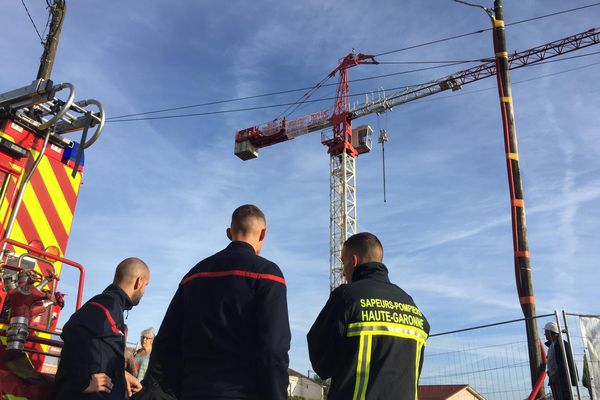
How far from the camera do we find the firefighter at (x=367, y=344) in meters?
2.71

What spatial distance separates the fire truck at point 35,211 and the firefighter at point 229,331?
1138 mm

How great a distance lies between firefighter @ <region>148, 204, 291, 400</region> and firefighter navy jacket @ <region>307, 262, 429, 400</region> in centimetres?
41

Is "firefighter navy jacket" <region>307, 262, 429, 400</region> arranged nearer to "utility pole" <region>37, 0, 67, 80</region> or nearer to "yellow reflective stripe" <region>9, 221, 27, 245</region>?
"yellow reflective stripe" <region>9, 221, 27, 245</region>

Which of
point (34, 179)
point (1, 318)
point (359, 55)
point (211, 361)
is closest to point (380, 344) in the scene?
point (211, 361)

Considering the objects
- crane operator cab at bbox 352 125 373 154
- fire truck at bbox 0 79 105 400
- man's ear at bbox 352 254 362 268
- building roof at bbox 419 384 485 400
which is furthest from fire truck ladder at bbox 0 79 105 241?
crane operator cab at bbox 352 125 373 154

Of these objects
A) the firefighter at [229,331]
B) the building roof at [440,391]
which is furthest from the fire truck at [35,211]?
the building roof at [440,391]

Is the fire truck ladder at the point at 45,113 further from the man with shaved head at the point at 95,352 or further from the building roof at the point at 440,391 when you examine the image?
the building roof at the point at 440,391

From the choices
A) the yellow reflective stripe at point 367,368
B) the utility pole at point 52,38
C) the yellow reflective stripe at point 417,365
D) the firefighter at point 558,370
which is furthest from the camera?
the utility pole at point 52,38

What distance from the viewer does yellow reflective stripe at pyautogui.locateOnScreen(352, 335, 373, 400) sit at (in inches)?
105

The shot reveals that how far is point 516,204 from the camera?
920cm

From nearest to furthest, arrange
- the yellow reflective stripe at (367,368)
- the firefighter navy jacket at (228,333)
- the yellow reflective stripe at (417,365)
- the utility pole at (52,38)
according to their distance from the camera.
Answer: the firefighter navy jacket at (228,333)
the yellow reflective stripe at (367,368)
the yellow reflective stripe at (417,365)
the utility pole at (52,38)

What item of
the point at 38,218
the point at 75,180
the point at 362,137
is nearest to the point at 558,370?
the point at 75,180

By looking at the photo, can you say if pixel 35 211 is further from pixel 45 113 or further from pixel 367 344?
pixel 367 344

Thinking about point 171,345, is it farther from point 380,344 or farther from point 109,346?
point 380,344
